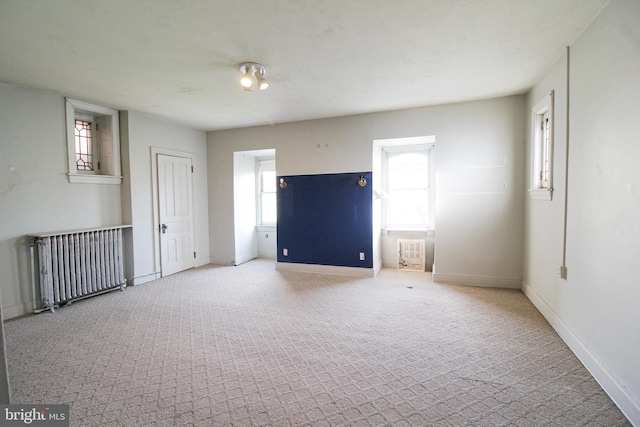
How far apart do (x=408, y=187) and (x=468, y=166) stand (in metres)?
1.31

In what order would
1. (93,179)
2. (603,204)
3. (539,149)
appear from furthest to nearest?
(93,179), (539,149), (603,204)

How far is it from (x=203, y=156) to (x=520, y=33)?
5462 mm

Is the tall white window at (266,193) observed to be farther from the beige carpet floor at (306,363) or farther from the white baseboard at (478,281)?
the white baseboard at (478,281)

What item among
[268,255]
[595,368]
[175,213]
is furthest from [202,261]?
[595,368]

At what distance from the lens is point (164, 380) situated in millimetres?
2305

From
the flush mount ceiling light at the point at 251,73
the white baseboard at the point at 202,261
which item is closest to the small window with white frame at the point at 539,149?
the flush mount ceiling light at the point at 251,73

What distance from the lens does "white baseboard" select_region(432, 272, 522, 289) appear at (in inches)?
172

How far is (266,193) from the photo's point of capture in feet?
22.6

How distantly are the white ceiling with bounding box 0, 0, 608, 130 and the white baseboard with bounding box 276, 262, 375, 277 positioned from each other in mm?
2745

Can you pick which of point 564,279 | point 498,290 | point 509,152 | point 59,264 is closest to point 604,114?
point 564,279

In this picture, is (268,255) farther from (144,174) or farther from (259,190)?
(144,174)

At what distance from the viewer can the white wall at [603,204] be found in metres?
1.90

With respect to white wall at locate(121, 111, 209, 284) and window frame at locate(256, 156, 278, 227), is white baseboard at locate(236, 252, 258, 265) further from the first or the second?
white wall at locate(121, 111, 209, 284)

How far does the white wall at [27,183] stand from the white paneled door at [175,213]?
126cm
